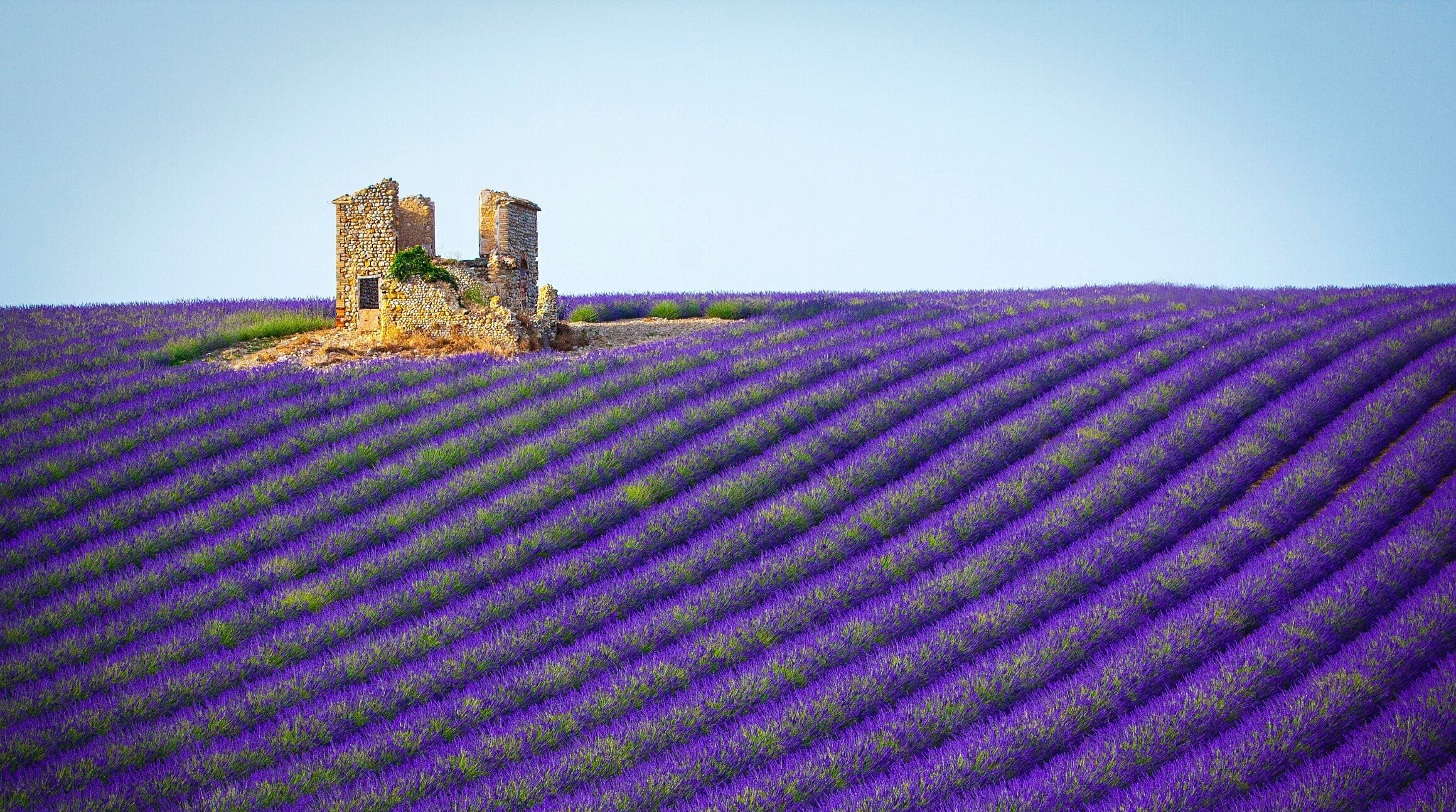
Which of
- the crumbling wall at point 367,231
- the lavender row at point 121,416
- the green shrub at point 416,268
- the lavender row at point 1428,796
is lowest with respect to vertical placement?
the lavender row at point 1428,796

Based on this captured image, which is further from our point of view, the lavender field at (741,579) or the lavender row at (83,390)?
the lavender row at (83,390)

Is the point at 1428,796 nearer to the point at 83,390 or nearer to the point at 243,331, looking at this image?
the point at 83,390

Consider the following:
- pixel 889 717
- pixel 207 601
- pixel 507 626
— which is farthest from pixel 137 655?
pixel 889 717

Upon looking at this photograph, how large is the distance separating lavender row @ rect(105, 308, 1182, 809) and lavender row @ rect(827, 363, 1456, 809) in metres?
2.11

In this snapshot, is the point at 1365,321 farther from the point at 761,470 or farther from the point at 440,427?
the point at 440,427

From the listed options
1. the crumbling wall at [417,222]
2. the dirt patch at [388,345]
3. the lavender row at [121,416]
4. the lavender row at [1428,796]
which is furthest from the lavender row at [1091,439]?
the crumbling wall at [417,222]

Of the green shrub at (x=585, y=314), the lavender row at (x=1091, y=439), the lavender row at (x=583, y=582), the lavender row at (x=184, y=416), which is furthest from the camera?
the green shrub at (x=585, y=314)

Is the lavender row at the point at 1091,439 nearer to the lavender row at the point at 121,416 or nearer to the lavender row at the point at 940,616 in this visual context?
the lavender row at the point at 940,616

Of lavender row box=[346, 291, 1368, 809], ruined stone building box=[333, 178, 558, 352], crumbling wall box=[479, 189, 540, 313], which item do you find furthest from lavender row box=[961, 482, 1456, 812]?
crumbling wall box=[479, 189, 540, 313]

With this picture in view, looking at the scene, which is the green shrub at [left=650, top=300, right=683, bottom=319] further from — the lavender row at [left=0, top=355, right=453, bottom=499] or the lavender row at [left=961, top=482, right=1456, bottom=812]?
the lavender row at [left=961, top=482, right=1456, bottom=812]

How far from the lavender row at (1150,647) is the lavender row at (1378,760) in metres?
0.55

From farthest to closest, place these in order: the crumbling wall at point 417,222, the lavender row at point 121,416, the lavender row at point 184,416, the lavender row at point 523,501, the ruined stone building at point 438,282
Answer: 1. the crumbling wall at point 417,222
2. the ruined stone building at point 438,282
3. the lavender row at point 121,416
4. the lavender row at point 184,416
5. the lavender row at point 523,501

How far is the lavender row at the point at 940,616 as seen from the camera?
4.29 metres

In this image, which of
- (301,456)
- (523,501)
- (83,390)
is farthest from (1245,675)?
(83,390)
